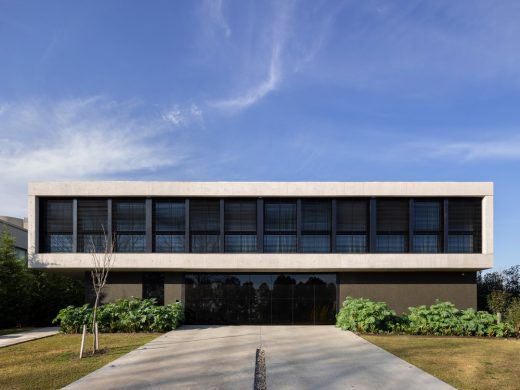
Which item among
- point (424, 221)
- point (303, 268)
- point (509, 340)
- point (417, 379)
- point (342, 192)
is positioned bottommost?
point (509, 340)

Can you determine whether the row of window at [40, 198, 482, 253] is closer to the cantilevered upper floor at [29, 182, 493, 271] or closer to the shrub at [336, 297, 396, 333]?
the cantilevered upper floor at [29, 182, 493, 271]

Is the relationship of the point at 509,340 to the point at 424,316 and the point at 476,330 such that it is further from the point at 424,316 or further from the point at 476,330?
A: the point at 424,316

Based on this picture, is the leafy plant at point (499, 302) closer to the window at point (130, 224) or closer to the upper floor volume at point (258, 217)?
the upper floor volume at point (258, 217)

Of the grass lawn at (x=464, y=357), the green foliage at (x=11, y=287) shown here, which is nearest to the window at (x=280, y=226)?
the grass lawn at (x=464, y=357)

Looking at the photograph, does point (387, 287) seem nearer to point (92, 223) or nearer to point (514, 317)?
point (514, 317)

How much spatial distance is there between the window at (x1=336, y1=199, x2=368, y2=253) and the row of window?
0.05 m

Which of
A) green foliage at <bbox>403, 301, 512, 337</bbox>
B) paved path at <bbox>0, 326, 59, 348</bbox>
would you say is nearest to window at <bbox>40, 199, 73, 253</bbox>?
paved path at <bbox>0, 326, 59, 348</bbox>

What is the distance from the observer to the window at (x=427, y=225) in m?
21.4

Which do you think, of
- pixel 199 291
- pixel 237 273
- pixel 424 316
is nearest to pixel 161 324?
pixel 199 291

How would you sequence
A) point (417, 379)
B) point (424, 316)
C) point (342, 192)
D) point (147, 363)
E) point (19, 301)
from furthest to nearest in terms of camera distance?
point (19, 301), point (342, 192), point (424, 316), point (147, 363), point (417, 379)

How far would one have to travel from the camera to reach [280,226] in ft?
70.8

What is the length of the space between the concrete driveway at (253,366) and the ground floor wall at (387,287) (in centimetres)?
447

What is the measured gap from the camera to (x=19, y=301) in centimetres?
2423

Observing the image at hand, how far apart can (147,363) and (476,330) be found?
45.5 ft
